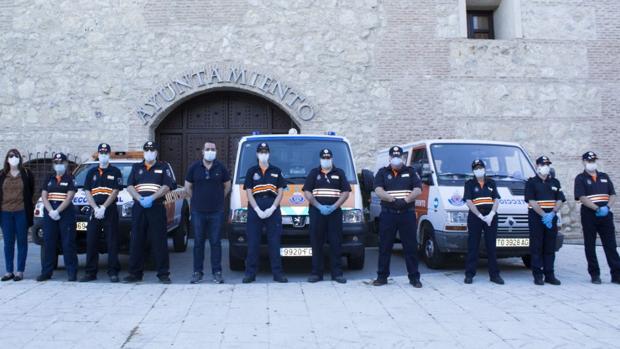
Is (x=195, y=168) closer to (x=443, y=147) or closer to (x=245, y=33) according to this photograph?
(x=443, y=147)

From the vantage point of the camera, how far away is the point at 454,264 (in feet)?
28.9

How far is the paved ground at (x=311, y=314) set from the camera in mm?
4488

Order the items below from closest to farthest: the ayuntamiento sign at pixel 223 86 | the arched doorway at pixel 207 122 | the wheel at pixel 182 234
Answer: the wheel at pixel 182 234
the ayuntamiento sign at pixel 223 86
the arched doorway at pixel 207 122

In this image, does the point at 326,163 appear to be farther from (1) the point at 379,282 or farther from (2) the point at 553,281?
(2) the point at 553,281

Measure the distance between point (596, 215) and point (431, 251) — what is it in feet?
8.16

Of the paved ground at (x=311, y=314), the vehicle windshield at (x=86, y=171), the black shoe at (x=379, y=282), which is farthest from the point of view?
the vehicle windshield at (x=86, y=171)

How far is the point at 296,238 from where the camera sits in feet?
23.7

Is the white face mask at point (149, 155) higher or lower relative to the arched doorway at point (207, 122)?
lower

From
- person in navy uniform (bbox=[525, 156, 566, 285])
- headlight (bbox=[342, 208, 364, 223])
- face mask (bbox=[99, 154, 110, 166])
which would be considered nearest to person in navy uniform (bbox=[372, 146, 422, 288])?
headlight (bbox=[342, 208, 364, 223])

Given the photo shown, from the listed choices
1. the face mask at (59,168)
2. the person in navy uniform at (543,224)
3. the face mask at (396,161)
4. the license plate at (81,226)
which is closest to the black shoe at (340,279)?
the face mask at (396,161)

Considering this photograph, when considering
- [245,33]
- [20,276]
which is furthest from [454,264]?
[245,33]

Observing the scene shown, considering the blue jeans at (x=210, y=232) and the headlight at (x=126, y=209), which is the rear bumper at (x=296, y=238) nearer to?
the blue jeans at (x=210, y=232)

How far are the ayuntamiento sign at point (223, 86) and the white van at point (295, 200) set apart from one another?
5336 mm

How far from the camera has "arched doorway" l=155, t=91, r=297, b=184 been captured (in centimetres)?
1395
